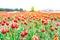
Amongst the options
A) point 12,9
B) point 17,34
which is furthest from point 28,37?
point 12,9

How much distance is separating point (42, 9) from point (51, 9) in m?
0.14

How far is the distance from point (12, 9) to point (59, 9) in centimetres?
75

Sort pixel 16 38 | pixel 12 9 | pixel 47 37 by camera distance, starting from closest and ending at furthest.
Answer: pixel 16 38, pixel 47 37, pixel 12 9

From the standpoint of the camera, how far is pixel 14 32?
5.60 ft

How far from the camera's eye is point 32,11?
3303mm

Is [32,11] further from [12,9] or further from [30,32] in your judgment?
[30,32]

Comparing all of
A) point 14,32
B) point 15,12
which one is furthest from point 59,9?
point 14,32

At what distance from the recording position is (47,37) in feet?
5.87

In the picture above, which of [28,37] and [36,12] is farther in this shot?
[36,12]

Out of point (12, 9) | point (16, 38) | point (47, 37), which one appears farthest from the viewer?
point (12, 9)

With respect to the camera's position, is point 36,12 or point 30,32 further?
point 36,12

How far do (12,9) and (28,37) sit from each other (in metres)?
1.46

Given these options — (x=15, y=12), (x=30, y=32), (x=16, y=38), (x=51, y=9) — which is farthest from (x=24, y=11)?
(x=16, y=38)

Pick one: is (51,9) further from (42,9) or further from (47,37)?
(47,37)
